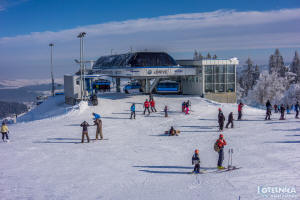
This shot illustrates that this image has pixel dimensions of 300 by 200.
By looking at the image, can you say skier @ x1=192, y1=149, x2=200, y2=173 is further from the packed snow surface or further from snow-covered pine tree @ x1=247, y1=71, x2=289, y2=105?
snow-covered pine tree @ x1=247, y1=71, x2=289, y2=105

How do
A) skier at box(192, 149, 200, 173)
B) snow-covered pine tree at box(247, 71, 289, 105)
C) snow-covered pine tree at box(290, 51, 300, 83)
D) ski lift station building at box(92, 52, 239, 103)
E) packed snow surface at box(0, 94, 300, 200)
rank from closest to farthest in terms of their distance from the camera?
packed snow surface at box(0, 94, 300, 200) → skier at box(192, 149, 200, 173) → ski lift station building at box(92, 52, 239, 103) → snow-covered pine tree at box(247, 71, 289, 105) → snow-covered pine tree at box(290, 51, 300, 83)

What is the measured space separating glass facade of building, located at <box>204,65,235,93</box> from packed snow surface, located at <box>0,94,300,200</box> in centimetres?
1623

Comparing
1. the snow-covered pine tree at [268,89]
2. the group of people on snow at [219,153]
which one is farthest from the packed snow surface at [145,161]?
the snow-covered pine tree at [268,89]

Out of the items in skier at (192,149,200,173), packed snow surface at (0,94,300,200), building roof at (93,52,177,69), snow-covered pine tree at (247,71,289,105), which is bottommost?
packed snow surface at (0,94,300,200)

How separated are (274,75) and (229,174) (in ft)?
190

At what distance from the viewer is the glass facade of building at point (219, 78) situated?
3984 cm

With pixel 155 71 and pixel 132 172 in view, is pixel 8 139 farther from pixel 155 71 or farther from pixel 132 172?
pixel 155 71

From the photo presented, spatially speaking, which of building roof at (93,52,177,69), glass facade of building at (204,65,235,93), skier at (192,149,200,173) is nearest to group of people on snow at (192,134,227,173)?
skier at (192,149,200,173)

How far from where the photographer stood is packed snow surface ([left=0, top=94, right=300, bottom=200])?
10.5 m

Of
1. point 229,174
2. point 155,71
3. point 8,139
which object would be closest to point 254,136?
point 229,174

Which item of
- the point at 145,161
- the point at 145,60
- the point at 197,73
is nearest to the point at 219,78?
the point at 197,73

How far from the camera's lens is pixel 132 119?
83.8 feet

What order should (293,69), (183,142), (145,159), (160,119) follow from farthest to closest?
(293,69) < (160,119) < (183,142) < (145,159)

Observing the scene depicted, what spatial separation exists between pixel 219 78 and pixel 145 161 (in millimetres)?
28672
